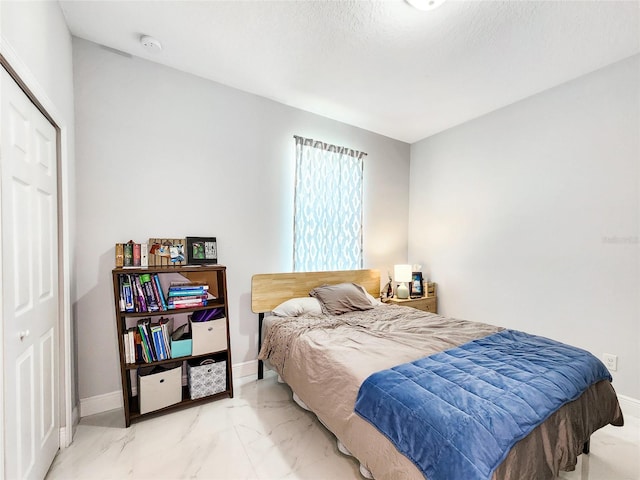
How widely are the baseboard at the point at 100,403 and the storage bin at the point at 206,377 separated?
544 millimetres

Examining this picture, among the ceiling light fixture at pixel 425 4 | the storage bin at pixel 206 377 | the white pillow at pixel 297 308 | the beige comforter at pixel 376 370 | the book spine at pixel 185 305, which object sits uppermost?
the ceiling light fixture at pixel 425 4

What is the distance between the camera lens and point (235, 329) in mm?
2756

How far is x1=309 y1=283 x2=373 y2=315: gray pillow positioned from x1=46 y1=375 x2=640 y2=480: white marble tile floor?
3.03 ft

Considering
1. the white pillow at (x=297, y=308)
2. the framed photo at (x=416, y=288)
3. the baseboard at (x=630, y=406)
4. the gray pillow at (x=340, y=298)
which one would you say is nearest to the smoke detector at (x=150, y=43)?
the white pillow at (x=297, y=308)

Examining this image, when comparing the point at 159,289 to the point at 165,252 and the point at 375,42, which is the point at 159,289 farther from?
the point at 375,42

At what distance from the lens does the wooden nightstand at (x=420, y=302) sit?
340cm

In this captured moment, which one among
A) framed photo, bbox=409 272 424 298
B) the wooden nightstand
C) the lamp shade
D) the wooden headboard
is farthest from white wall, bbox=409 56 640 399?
the wooden headboard

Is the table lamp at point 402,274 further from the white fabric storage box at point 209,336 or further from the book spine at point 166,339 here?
the book spine at point 166,339

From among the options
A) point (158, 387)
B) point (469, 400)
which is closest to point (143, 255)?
point (158, 387)

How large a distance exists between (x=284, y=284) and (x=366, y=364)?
149 cm

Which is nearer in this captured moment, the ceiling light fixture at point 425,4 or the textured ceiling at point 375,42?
the ceiling light fixture at point 425,4

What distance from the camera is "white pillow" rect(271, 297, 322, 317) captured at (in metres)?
2.72

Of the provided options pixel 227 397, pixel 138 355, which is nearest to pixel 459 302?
pixel 227 397

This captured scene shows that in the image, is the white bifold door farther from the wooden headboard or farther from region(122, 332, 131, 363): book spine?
the wooden headboard
